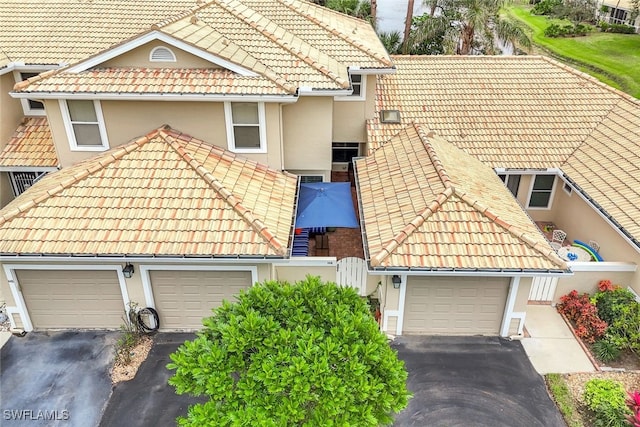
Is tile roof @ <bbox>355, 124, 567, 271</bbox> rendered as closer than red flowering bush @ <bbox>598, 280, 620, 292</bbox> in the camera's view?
Yes

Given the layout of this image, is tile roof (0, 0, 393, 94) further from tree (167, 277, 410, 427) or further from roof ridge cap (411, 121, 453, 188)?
tree (167, 277, 410, 427)

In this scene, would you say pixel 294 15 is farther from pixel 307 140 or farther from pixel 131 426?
pixel 131 426

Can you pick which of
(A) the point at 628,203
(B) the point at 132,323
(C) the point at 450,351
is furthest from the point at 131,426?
(A) the point at 628,203

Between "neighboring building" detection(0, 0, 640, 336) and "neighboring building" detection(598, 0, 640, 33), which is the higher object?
"neighboring building" detection(598, 0, 640, 33)

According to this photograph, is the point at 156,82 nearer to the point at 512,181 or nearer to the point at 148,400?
the point at 148,400

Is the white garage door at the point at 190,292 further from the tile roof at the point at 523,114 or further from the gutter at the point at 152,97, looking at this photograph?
the tile roof at the point at 523,114

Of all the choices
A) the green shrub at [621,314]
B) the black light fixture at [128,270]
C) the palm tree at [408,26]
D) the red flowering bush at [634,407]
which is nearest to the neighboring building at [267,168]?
the black light fixture at [128,270]

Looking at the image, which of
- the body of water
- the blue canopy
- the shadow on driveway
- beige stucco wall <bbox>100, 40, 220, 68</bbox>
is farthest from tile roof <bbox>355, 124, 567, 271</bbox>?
the body of water
